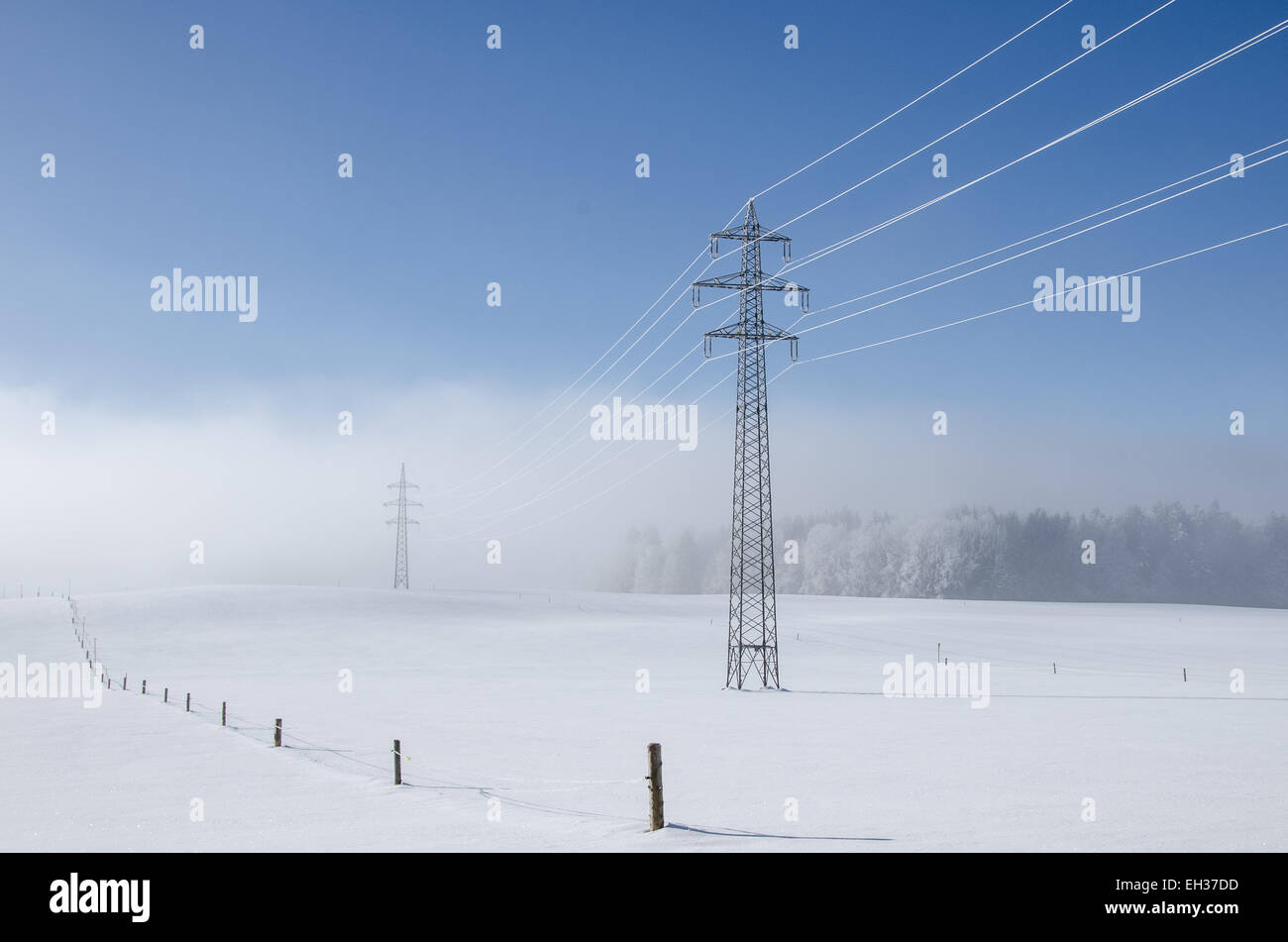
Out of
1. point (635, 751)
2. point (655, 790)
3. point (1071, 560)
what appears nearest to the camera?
point (655, 790)

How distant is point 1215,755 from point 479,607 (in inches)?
2982

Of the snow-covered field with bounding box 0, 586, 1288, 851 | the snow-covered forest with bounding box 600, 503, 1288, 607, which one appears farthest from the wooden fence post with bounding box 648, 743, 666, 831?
the snow-covered forest with bounding box 600, 503, 1288, 607

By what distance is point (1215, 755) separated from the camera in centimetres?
2111

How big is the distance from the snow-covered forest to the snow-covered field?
11139cm

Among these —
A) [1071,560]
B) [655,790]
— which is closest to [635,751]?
[655,790]

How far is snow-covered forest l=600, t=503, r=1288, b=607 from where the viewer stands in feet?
574

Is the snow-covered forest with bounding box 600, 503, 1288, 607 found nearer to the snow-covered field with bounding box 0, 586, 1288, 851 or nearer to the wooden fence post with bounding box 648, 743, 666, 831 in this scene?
the snow-covered field with bounding box 0, 586, 1288, 851

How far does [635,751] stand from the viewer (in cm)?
2331

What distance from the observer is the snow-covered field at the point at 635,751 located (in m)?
13.4

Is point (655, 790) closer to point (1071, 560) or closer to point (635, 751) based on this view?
point (635, 751)

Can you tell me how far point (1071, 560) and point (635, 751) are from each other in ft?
584
